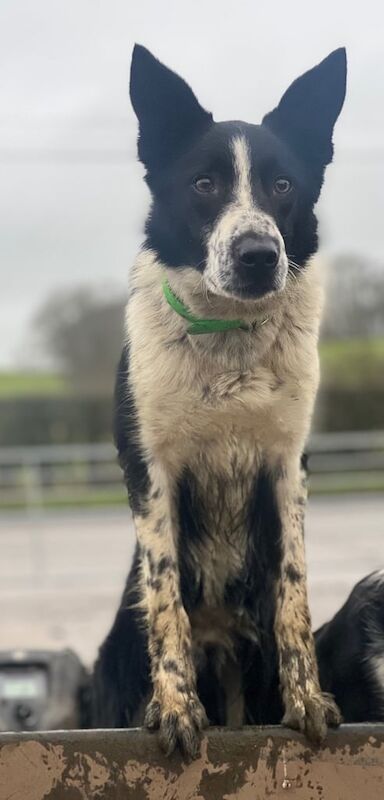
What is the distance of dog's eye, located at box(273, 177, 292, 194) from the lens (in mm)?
1854

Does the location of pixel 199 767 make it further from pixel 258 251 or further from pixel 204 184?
pixel 204 184

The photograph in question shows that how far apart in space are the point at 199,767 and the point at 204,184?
1.07 m

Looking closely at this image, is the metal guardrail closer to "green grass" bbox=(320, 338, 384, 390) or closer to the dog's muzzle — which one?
"green grass" bbox=(320, 338, 384, 390)

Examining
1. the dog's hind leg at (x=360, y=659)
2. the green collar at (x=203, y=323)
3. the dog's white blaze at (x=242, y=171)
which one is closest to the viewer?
the dog's white blaze at (x=242, y=171)

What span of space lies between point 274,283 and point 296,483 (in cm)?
45

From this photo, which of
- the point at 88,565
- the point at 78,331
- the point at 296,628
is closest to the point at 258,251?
the point at 296,628

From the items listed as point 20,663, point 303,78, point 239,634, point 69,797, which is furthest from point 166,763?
point 20,663

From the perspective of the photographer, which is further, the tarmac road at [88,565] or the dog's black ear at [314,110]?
the tarmac road at [88,565]

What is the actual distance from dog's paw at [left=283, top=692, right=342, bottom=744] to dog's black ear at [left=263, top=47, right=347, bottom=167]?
1.04 metres

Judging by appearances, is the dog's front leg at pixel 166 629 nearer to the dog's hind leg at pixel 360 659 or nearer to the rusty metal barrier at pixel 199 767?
the rusty metal barrier at pixel 199 767

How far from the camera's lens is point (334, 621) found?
7.74 ft

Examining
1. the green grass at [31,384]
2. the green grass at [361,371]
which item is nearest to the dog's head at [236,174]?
the green grass at [31,384]

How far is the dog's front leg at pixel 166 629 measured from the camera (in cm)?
178

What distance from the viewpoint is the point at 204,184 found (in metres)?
1.86
